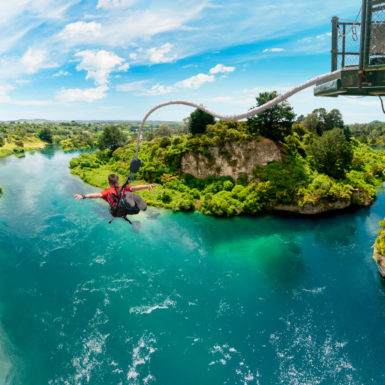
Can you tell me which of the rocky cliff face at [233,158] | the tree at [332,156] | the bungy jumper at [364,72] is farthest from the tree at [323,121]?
the bungy jumper at [364,72]

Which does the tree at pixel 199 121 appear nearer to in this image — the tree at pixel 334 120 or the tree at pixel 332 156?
the tree at pixel 332 156

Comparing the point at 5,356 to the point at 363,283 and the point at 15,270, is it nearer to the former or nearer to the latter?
the point at 15,270

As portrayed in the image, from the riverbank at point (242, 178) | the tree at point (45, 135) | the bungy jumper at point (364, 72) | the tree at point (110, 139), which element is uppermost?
the tree at point (45, 135)

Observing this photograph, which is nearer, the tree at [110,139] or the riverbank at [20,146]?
the tree at [110,139]

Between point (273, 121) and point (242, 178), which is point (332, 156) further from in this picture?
point (242, 178)

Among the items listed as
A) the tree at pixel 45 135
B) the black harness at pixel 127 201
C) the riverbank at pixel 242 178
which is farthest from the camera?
the tree at pixel 45 135

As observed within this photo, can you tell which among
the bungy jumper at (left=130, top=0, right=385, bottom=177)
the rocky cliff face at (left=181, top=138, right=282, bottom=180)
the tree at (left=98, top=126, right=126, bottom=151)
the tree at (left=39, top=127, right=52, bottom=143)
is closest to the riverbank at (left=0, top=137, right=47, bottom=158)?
the tree at (left=39, top=127, right=52, bottom=143)

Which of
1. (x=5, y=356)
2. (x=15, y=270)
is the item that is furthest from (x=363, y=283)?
(x=15, y=270)
